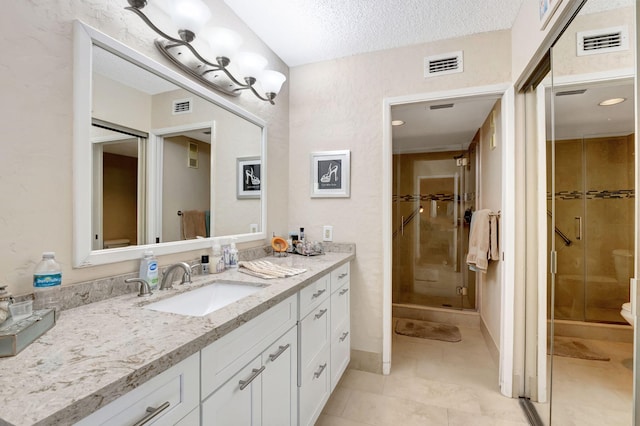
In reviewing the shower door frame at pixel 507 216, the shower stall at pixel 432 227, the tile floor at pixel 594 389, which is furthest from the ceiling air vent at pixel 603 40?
the shower stall at pixel 432 227

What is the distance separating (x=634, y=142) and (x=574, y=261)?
2.69ft

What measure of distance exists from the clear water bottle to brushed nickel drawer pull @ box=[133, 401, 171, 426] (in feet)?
1.57

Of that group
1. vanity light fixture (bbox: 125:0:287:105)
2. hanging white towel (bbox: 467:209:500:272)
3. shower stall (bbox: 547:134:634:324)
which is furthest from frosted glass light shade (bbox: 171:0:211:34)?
hanging white towel (bbox: 467:209:500:272)

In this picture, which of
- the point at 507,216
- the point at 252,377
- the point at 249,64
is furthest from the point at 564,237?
the point at 249,64

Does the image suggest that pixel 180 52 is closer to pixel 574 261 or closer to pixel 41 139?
pixel 41 139

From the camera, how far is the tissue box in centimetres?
63

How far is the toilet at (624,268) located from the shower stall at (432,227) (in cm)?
253

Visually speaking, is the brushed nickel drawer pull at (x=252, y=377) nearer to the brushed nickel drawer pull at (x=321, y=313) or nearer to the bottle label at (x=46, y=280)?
the brushed nickel drawer pull at (x=321, y=313)

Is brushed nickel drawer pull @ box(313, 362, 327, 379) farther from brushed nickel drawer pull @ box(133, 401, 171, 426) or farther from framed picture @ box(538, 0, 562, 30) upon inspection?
framed picture @ box(538, 0, 562, 30)

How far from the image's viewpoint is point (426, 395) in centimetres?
194

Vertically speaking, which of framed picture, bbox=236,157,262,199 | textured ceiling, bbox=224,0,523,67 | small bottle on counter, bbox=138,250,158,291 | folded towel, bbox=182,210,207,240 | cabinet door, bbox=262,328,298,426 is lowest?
cabinet door, bbox=262,328,298,426

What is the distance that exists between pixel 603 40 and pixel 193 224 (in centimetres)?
195

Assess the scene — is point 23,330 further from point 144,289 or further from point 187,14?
point 187,14

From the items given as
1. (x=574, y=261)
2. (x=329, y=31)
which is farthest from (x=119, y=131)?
(x=574, y=261)
